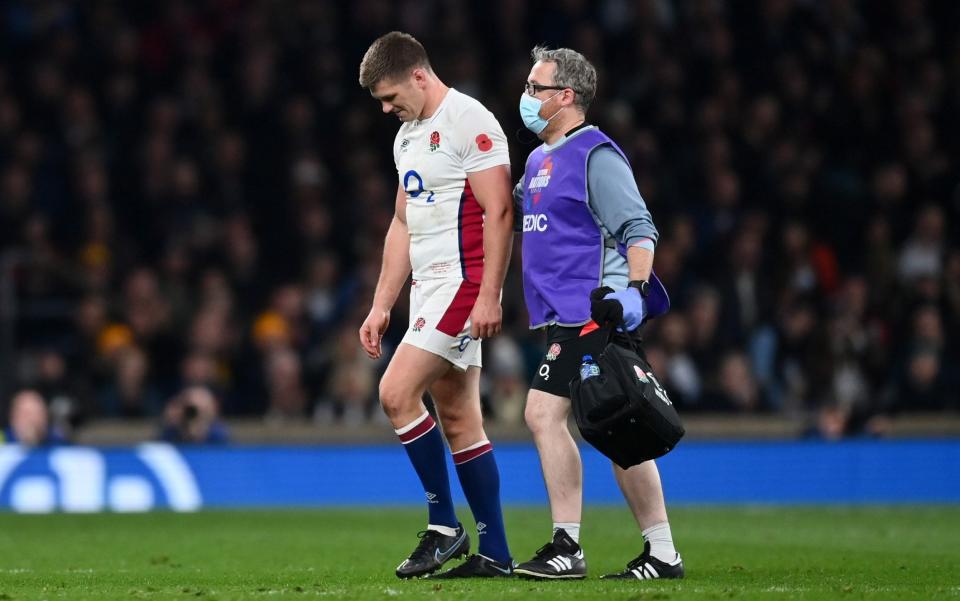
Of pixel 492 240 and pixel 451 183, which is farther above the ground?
pixel 451 183

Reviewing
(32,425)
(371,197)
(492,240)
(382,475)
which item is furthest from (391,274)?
(371,197)

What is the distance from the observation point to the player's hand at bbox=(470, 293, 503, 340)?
21.8 ft

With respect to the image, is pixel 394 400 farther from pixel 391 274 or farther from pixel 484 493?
pixel 391 274

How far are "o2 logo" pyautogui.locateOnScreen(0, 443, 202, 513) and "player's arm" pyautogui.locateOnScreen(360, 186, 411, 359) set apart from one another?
20.7 ft

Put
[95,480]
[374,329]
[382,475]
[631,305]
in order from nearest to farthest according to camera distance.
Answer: [631,305]
[374,329]
[95,480]
[382,475]

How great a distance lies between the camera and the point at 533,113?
6.82 m

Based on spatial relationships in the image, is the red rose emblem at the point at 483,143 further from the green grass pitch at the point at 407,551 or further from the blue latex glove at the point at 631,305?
the green grass pitch at the point at 407,551

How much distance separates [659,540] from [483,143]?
6.04ft

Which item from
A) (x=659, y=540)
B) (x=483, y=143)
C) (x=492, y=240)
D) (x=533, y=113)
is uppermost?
(x=533, y=113)

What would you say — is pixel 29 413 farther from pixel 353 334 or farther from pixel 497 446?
pixel 497 446

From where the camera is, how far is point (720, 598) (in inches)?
235

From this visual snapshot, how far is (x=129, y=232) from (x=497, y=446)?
4.36 metres

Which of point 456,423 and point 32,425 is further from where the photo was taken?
point 32,425

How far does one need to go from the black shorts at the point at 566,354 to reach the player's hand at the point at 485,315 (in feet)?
0.88
